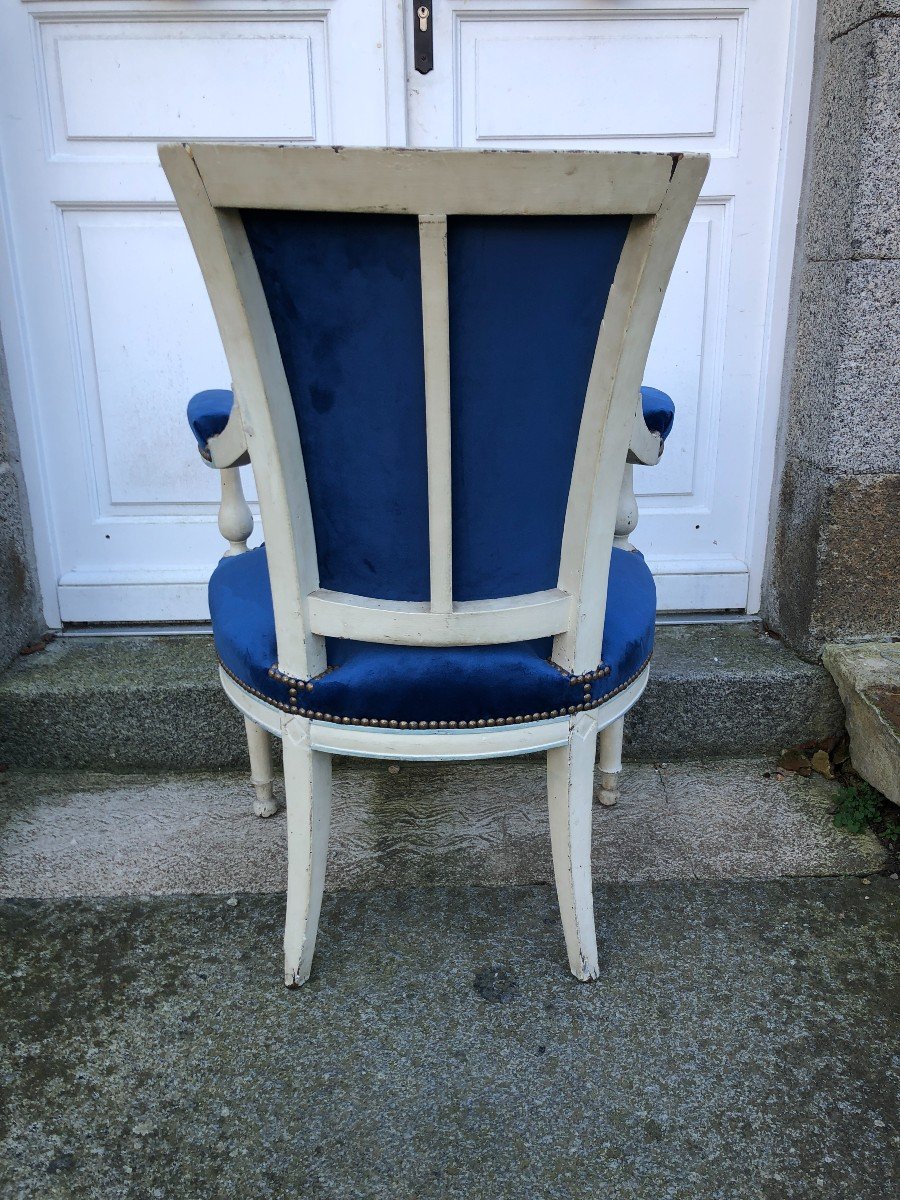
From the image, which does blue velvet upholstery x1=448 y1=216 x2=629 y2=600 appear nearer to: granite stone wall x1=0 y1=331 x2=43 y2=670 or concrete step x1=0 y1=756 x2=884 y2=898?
concrete step x1=0 y1=756 x2=884 y2=898

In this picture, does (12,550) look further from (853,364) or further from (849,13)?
(849,13)

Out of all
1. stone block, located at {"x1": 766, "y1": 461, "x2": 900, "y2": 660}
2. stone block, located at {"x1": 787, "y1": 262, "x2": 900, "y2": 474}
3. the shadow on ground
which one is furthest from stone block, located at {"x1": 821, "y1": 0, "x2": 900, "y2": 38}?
the shadow on ground

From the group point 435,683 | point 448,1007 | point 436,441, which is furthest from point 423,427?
point 448,1007

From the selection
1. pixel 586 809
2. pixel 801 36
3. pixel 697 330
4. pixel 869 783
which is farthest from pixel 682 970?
pixel 801 36

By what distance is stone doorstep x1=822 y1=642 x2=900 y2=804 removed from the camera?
1896 mm

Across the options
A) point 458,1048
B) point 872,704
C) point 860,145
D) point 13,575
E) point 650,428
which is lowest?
point 458,1048

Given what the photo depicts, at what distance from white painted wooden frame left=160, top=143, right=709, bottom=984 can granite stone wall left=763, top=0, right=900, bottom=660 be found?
0.77m

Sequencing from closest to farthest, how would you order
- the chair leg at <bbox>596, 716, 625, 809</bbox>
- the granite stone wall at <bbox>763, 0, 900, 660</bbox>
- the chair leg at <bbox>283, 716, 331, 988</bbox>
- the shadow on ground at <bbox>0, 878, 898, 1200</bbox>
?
the shadow on ground at <bbox>0, 878, 898, 1200</bbox> < the chair leg at <bbox>283, 716, 331, 988</bbox> < the granite stone wall at <bbox>763, 0, 900, 660</bbox> < the chair leg at <bbox>596, 716, 625, 809</bbox>

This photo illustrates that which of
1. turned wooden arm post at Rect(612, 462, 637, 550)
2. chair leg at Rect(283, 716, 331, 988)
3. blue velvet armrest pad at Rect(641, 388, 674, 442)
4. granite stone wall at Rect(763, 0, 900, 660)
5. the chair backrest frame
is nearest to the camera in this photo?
the chair backrest frame

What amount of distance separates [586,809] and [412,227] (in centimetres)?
89

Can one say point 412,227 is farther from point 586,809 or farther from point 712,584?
point 712,584

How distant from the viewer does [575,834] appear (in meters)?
1.44

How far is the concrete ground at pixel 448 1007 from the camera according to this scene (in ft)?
4.02

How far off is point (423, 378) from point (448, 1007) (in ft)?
3.28
